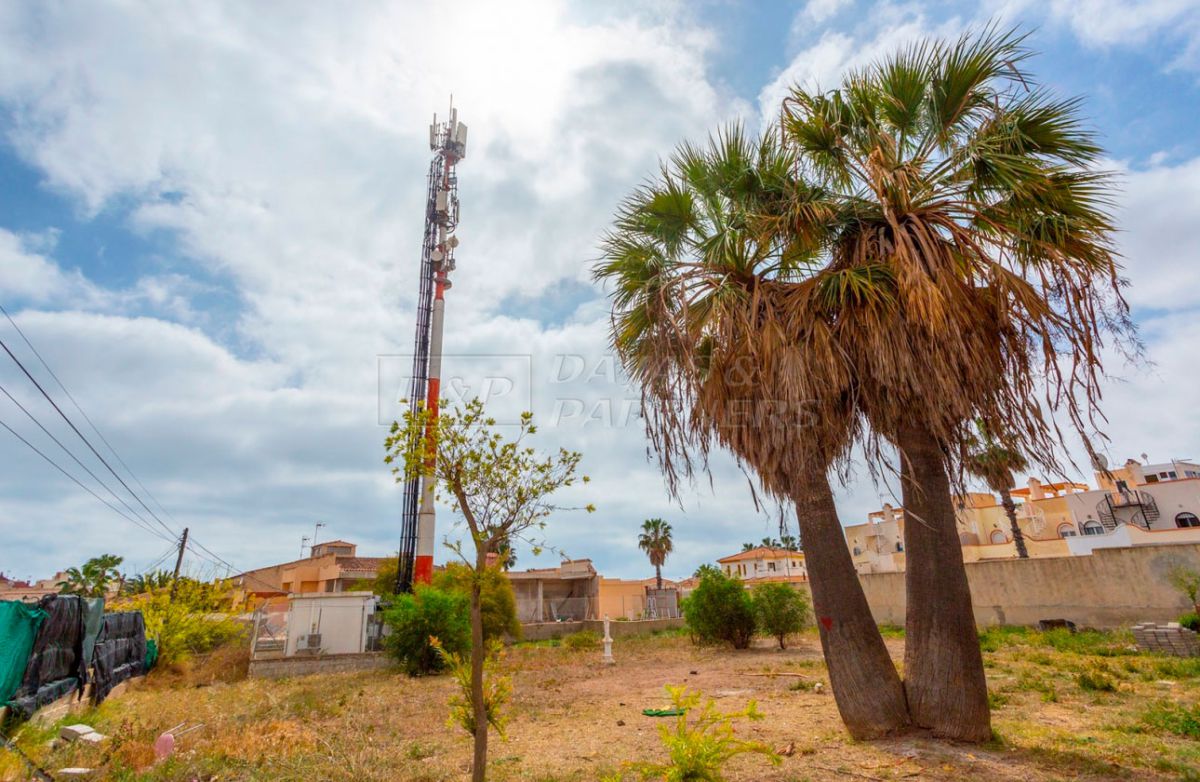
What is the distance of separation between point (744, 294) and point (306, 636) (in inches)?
739

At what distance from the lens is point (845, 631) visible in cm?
579

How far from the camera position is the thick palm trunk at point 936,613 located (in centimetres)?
546

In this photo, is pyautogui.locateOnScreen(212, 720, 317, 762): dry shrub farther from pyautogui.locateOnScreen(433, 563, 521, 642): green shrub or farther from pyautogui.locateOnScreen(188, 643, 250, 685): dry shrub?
pyautogui.locateOnScreen(433, 563, 521, 642): green shrub

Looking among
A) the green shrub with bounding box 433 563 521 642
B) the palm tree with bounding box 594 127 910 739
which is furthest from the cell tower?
the palm tree with bounding box 594 127 910 739

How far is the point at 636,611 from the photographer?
135 feet

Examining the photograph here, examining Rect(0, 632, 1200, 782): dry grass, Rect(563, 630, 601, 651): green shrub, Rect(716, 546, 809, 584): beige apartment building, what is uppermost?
Rect(716, 546, 809, 584): beige apartment building

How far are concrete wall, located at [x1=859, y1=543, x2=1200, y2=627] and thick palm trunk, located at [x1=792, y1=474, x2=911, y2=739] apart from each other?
15.1 meters

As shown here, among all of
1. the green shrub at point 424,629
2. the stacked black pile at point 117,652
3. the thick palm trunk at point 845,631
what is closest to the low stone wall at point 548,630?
the green shrub at point 424,629

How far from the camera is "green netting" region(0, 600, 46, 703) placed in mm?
6848

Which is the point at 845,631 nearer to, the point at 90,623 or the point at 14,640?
the point at 14,640

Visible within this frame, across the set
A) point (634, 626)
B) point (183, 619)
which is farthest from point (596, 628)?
point (183, 619)

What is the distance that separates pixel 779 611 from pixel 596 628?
1360 cm

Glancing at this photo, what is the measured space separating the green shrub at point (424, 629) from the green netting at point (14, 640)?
9.67m

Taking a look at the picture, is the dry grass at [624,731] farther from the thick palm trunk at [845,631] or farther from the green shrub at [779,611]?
the green shrub at [779,611]
